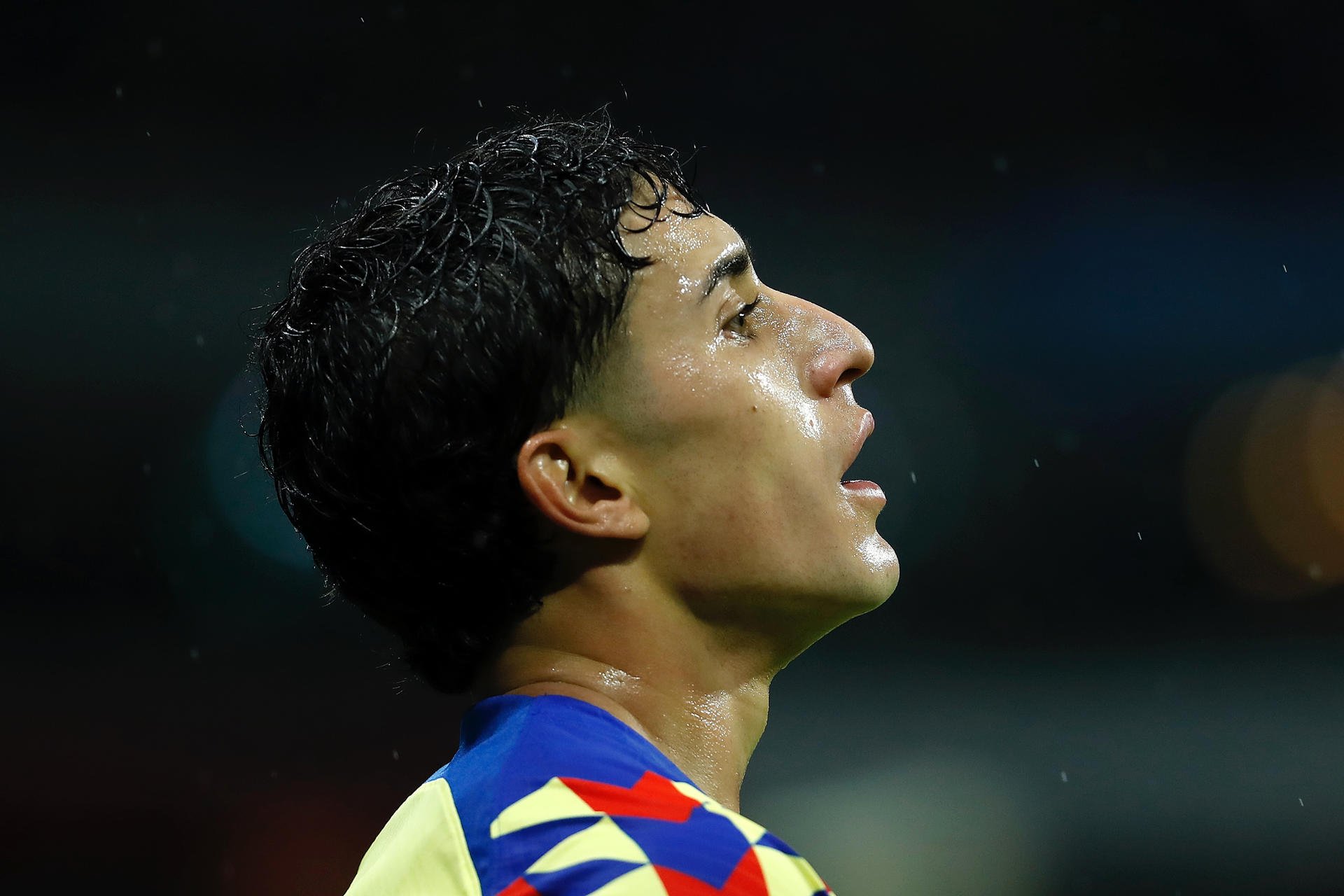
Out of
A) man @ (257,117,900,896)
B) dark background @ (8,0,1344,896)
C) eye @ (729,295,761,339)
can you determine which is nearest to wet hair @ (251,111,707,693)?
man @ (257,117,900,896)

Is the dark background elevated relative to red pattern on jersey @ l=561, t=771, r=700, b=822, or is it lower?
lower

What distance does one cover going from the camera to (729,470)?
1447 mm

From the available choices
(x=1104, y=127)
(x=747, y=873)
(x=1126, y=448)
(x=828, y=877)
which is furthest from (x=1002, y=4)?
(x=747, y=873)

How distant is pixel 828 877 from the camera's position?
477 cm

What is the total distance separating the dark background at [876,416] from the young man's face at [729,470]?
12.0ft

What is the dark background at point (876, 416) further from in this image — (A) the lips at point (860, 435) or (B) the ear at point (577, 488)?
(B) the ear at point (577, 488)

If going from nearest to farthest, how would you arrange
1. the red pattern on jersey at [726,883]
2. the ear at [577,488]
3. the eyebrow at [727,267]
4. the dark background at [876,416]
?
the red pattern on jersey at [726,883] < the ear at [577,488] < the eyebrow at [727,267] < the dark background at [876,416]

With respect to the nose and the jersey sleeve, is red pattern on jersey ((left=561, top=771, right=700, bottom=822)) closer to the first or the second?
the jersey sleeve

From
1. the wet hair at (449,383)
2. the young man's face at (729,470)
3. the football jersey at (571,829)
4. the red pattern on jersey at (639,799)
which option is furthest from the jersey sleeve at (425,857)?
the young man's face at (729,470)

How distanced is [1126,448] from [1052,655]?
4.26ft

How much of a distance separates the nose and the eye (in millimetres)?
70

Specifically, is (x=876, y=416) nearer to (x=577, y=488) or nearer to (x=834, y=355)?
(x=834, y=355)

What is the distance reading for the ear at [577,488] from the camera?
1.42 m

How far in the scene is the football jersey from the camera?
100 centimetres
